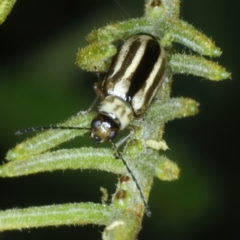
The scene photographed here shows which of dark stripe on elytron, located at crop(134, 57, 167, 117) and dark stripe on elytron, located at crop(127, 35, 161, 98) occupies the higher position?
dark stripe on elytron, located at crop(127, 35, 161, 98)

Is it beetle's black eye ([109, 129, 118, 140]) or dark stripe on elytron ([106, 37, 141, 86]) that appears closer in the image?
dark stripe on elytron ([106, 37, 141, 86])

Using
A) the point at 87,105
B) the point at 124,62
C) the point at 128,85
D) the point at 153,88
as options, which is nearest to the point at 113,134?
the point at 128,85

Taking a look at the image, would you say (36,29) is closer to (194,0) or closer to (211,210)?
(194,0)

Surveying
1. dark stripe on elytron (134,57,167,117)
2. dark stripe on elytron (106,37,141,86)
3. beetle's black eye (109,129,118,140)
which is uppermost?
dark stripe on elytron (106,37,141,86)

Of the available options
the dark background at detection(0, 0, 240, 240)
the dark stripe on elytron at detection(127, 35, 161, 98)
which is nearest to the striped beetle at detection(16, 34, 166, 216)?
the dark stripe on elytron at detection(127, 35, 161, 98)

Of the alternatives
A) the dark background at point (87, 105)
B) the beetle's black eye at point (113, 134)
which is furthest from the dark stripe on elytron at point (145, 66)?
the dark background at point (87, 105)

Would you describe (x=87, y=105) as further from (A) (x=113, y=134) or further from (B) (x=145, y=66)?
(B) (x=145, y=66)

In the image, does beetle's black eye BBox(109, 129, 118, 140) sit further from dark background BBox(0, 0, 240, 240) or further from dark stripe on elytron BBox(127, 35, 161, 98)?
dark background BBox(0, 0, 240, 240)

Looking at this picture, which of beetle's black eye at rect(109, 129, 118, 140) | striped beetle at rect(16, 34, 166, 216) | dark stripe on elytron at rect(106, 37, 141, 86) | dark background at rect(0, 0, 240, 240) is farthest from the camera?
dark background at rect(0, 0, 240, 240)
